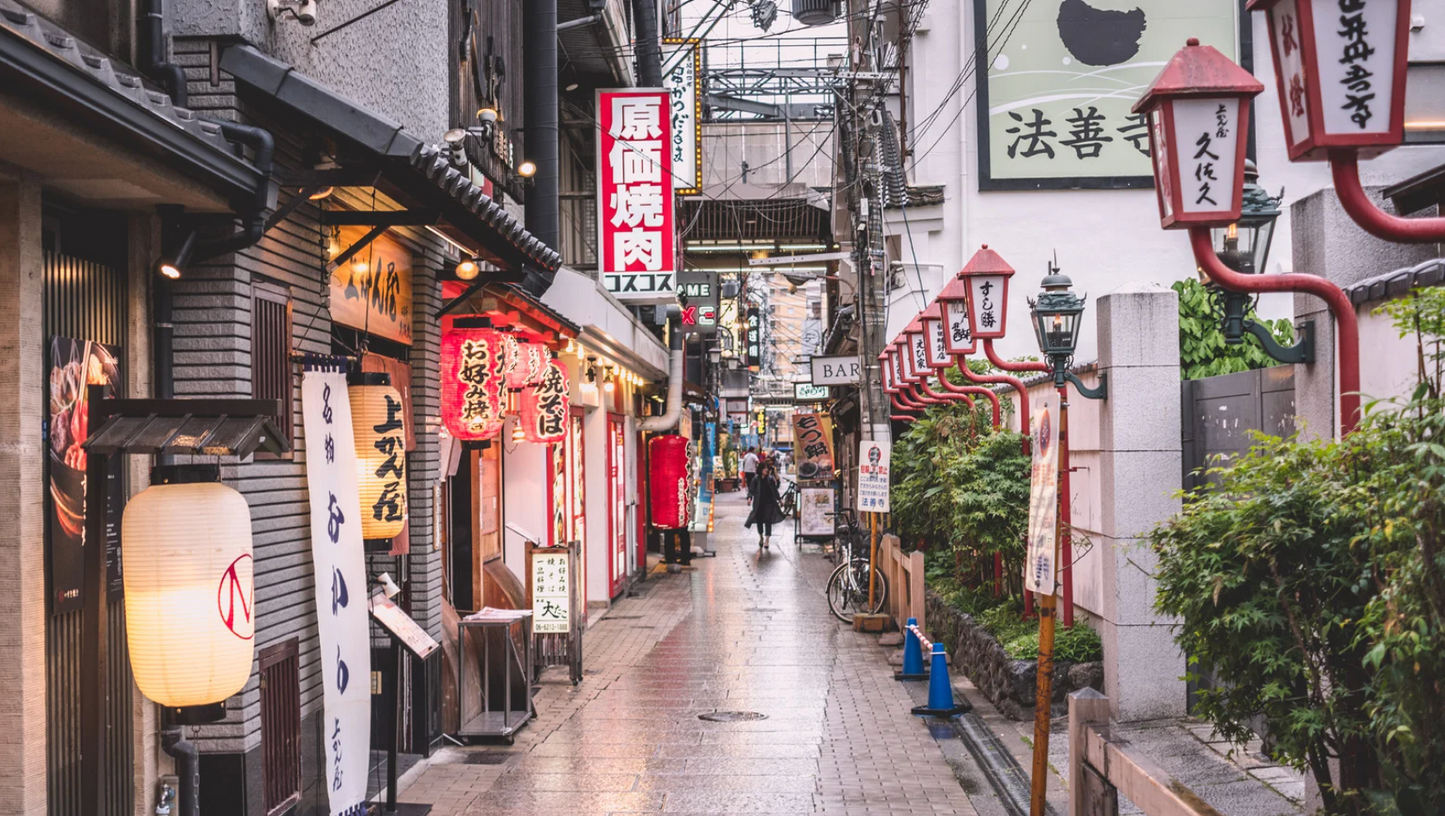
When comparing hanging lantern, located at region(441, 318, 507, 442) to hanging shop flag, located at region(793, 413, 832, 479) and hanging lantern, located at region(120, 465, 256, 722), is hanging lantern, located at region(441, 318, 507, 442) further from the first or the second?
hanging shop flag, located at region(793, 413, 832, 479)

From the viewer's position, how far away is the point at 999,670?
534 inches

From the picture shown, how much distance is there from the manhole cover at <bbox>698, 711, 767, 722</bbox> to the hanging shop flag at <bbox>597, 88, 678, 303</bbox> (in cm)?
710

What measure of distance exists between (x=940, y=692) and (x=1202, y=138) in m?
8.88

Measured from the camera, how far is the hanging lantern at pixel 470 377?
43.4 feet

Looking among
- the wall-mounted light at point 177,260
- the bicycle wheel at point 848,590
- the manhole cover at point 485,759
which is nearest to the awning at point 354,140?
the wall-mounted light at point 177,260

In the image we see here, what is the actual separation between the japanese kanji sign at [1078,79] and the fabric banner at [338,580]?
1774 centimetres

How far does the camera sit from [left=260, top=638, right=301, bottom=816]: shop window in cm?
826

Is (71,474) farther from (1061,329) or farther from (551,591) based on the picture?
(551,591)

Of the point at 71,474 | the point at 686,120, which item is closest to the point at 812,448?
the point at 686,120

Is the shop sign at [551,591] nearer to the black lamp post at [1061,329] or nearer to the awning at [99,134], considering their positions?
the black lamp post at [1061,329]

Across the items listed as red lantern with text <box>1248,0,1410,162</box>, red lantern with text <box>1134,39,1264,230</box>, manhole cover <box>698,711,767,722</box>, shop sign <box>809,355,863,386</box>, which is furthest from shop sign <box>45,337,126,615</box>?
shop sign <box>809,355,863,386</box>

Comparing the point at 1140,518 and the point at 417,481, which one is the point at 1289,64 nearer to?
the point at 1140,518

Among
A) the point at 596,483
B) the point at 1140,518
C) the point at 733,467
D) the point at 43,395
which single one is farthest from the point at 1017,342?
the point at 733,467

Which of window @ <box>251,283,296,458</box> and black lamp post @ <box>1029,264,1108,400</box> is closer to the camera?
window @ <box>251,283,296,458</box>
